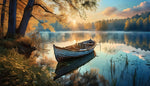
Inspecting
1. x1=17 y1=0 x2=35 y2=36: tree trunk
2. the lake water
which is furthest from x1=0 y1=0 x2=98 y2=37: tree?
the lake water

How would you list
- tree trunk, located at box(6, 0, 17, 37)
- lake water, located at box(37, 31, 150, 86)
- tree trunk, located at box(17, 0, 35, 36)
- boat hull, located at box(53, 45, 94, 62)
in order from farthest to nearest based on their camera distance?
tree trunk, located at box(17, 0, 35, 36) < tree trunk, located at box(6, 0, 17, 37) < boat hull, located at box(53, 45, 94, 62) < lake water, located at box(37, 31, 150, 86)

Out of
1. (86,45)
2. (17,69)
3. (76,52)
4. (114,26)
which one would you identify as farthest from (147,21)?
(17,69)

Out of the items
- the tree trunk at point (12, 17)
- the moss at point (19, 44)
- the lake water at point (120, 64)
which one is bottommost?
the lake water at point (120, 64)

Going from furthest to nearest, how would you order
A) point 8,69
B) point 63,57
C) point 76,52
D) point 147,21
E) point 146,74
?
1. point 147,21
2. point 76,52
3. point 63,57
4. point 146,74
5. point 8,69

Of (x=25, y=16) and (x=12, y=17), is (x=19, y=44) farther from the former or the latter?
(x=25, y=16)

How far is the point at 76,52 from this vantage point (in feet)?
28.9

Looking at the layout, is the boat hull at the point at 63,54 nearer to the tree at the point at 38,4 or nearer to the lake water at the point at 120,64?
the lake water at the point at 120,64

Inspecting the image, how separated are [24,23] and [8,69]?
806cm

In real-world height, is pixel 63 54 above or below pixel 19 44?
below

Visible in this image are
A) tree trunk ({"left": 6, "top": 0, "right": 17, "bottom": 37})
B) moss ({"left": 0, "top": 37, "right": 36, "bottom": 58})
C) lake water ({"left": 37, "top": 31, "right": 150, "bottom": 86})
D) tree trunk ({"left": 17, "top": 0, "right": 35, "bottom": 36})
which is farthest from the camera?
tree trunk ({"left": 17, "top": 0, "right": 35, "bottom": 36})

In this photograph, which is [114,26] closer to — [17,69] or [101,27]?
[101,27]

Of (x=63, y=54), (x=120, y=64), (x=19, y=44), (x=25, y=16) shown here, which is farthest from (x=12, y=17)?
(x=120, y=64)

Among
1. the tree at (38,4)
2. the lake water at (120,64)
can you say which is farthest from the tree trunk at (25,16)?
the lake water at (120,64)

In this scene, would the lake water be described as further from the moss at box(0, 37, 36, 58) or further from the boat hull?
the moss at box(0, 37, 36, 58)
